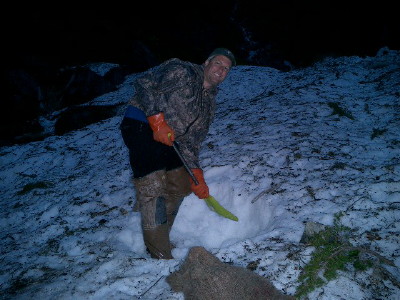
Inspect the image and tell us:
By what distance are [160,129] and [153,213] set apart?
1068 millimetres

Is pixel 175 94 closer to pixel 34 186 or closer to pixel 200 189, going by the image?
pixel 200 189

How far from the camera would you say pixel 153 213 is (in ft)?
9.93

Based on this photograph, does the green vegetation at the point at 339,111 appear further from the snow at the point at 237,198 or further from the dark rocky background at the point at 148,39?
the dark rocky background at the point at 148,39

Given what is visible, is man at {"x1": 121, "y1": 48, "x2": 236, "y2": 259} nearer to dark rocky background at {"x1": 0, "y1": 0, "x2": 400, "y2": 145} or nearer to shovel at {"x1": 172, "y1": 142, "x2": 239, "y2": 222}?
shovel at {"x1": 172, "y1": 142, "x2": 239, "y2": 222}

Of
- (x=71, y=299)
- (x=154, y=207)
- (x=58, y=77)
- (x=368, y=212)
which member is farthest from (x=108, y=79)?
(x=368, y=212)

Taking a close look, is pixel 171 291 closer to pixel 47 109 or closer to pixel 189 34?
pixel 47 109

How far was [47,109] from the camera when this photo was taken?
8.70 metres

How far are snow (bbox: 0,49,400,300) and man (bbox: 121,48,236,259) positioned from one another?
0.44 metres

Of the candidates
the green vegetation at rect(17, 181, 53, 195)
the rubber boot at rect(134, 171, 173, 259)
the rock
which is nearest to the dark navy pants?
the rubber boot at rect(134, 171, 173, 259)

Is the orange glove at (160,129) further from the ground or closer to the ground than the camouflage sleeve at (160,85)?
closer to the ground

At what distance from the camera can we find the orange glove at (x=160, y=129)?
296 centimetres

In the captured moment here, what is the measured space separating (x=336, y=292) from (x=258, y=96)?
600 cm

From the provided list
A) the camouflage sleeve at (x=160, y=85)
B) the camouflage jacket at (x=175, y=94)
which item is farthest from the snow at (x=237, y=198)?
the camouflage sleeve at (x=160, y=85)

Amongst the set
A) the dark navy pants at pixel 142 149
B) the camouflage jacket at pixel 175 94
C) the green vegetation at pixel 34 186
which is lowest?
the green vegetation at pixel 34 186
